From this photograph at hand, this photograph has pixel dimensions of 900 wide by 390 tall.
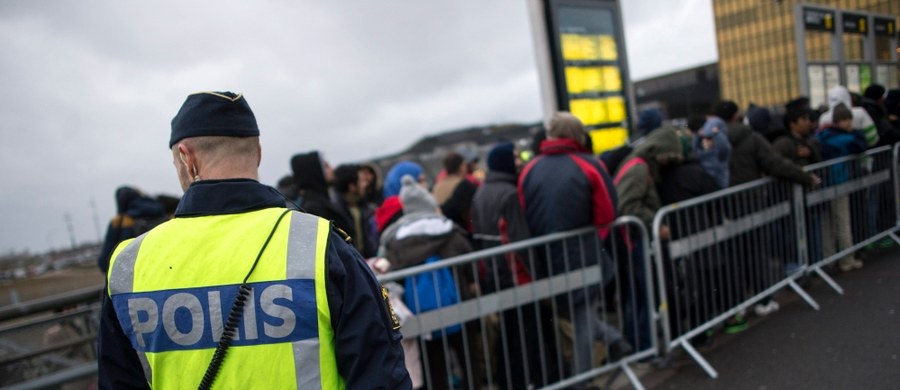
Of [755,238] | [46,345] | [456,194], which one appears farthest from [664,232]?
[46,345]

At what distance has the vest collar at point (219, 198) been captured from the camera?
149 cm

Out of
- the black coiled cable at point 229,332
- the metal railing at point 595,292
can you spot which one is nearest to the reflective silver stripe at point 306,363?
the black coiled cable at point 229,332

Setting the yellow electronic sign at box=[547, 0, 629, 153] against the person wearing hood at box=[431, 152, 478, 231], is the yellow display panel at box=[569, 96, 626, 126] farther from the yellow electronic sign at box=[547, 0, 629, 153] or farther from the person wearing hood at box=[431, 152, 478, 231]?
the person wearing hood at box=[431, 152, 478, 231]

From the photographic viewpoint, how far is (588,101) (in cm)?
677

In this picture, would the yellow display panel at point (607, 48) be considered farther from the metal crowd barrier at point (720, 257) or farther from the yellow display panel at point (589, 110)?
the metal crowd barrier at point (720, 257)

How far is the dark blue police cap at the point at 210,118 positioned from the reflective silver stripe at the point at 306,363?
0.59 metres

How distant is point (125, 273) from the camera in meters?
1.52

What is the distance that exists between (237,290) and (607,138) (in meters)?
6.24

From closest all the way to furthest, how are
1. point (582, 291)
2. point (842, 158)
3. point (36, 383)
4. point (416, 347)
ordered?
point (36, 383) < point (416, 347) < point (582, 291) < point (842, 158)

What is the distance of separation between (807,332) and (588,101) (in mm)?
3388

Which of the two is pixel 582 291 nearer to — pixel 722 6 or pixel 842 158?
pixel 842 158

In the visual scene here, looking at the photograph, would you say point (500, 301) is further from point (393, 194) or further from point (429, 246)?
point (393, 194)

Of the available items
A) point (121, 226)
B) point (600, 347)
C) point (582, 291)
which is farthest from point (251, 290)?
point (121, 226)

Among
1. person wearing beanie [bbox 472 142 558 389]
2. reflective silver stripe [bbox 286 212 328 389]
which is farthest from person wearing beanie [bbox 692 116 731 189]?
reflective silver stripe [bbox 286 212 328 389]
